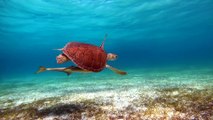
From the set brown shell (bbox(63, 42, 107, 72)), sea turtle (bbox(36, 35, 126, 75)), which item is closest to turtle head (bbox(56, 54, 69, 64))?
sea turtle (bbox(36, 35, 126, 75))

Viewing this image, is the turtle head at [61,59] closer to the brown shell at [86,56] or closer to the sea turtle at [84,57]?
the sea turtle at [84,57]

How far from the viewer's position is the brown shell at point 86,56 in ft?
26.4

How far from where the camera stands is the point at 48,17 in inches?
1959

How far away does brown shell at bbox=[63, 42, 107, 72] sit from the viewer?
26.4 feet

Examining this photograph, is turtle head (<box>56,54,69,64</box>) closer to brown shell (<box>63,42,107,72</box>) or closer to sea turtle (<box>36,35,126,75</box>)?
sea turtle (<box>36,35,126,75</box>)

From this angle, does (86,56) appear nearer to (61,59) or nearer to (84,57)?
(84,57)

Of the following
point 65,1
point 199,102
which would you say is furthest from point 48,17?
point 199,102

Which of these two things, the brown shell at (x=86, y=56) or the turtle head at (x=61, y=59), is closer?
the brown shell at (x=86, y=56)

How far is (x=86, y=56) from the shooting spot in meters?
8.19

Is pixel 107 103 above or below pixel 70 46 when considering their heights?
below

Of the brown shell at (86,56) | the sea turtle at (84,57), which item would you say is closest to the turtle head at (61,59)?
the sea turtle at (84,57)

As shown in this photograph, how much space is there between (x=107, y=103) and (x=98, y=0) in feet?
101

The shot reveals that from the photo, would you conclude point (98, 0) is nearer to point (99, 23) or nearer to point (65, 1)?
point (65, 1)

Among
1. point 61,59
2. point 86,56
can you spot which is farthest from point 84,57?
point 61,59
